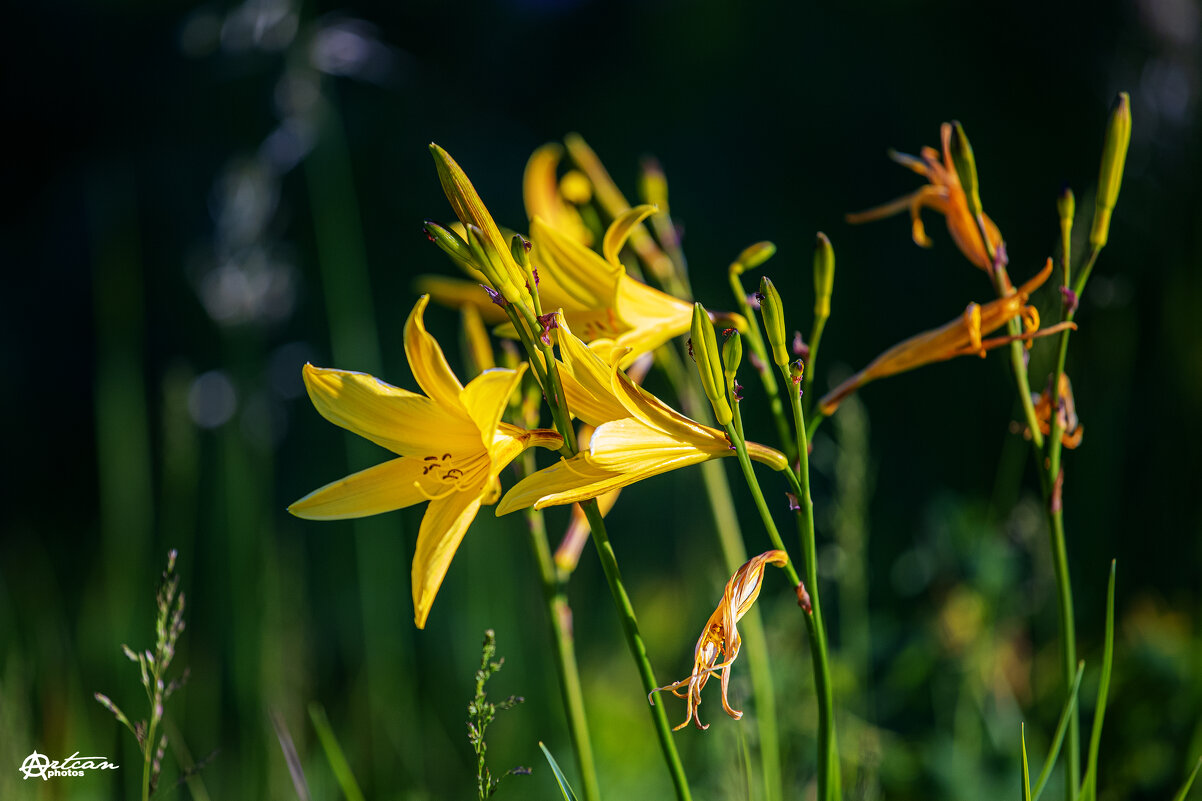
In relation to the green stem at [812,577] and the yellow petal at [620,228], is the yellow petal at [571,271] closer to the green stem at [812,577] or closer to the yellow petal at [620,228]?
the yellow petal at [620,228]

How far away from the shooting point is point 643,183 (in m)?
1.02

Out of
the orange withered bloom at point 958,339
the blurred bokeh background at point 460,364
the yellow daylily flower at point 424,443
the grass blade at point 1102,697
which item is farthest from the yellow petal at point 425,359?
the grass blade at point 1102,697

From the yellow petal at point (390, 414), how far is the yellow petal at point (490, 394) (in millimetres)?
47

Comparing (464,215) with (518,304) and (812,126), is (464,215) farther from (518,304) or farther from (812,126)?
(812,126)

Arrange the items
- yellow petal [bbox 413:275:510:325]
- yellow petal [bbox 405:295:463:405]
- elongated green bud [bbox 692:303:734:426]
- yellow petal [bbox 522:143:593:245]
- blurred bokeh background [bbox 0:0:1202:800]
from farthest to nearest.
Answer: blurred bokeh background [bbox 0:0:1202:800]
yellow petal [bbox 522:143:593:245]
yellow petal [bbox 413:275:510:325]
yellow petal [bbox 405:295:463:405]
elongated green bud [bbox 692:303:734:426]

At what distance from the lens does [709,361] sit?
538 mm

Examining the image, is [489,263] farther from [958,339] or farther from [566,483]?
[958,339]

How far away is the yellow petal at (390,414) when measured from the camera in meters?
0.66

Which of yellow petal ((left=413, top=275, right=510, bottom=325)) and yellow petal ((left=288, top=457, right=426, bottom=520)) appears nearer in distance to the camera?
yellow petal ((left=288, top=457, right=426, bottom=520))

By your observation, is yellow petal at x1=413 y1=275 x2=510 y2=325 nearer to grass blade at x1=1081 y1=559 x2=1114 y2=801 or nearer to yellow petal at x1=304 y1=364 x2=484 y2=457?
yellow petal at x1=304 y1=364 x2=484 y2=457

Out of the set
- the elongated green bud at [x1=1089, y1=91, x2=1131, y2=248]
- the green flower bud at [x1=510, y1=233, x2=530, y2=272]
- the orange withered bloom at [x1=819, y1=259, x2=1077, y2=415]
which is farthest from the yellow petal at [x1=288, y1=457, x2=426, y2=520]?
the elongated green bud at [x1=1089, y1=91, x2=1131, y2=248]

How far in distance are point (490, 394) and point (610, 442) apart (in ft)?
0.33

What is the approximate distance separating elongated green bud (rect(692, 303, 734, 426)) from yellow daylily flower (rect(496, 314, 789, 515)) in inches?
1.9

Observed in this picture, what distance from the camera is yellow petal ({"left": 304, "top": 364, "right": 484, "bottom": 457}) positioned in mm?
662
